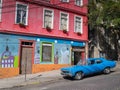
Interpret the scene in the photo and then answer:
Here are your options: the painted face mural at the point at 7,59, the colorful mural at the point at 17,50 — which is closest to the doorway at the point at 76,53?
the colorful mural at the point at 17,50

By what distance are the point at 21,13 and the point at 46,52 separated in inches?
175

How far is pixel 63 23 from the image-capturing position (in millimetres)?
30188

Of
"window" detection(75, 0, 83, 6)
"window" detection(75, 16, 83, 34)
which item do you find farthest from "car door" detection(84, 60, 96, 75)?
"window" detection(75, 0, 83, 6)

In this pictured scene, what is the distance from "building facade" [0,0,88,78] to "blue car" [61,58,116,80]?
131 inches

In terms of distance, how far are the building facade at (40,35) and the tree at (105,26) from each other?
125 cm

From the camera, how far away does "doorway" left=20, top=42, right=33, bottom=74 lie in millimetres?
26281

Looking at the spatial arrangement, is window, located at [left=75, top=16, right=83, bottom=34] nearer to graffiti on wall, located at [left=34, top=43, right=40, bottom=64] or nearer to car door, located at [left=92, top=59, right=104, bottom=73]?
graffiti on wall, located at [left=34, top=43, right=40, bottom=64]

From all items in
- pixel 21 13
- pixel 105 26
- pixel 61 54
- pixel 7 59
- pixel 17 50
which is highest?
pixel 21 13

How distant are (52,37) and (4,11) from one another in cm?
568

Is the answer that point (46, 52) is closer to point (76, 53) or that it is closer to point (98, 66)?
→ point (76, 53)

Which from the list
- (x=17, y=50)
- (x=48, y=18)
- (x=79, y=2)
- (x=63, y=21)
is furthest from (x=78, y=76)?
A: (x=79, y=2)

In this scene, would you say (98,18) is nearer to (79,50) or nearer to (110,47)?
(79,50)

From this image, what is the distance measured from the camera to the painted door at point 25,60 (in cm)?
2629

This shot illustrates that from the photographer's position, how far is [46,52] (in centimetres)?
2817
